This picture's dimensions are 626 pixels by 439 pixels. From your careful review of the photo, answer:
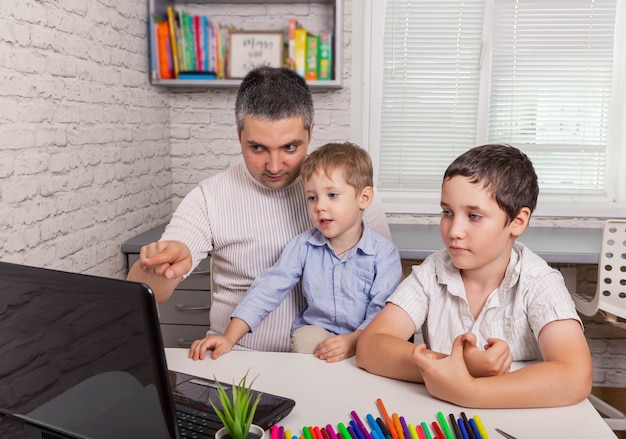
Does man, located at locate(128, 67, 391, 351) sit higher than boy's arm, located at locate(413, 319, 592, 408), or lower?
higher

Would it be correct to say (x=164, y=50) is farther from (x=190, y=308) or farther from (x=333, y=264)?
(x=333, y=264)

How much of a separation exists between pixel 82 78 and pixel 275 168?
106cm

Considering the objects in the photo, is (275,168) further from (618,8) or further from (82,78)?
(618,8)

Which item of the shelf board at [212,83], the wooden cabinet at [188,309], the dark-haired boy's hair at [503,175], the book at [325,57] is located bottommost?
the wooden cabinet at [188,309]

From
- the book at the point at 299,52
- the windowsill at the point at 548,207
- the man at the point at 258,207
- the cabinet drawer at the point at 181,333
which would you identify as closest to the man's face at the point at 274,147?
the man at the point at 258,207

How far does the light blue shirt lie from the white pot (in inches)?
25.8

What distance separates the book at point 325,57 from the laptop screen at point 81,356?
7.77ft

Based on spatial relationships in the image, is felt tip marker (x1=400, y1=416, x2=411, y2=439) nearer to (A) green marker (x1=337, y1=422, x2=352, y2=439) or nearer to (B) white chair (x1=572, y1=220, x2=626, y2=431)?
(A) green marker (x1=337, y1=422, x2=352, y2=439)

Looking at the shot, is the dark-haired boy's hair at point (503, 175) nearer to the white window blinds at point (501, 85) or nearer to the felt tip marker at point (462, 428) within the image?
the felt tip marker at point (462, 428)

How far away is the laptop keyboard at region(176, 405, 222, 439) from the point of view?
0.93m

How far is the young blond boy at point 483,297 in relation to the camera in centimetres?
112

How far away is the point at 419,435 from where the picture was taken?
92cm

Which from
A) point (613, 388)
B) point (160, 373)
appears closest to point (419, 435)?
point (160, 373)

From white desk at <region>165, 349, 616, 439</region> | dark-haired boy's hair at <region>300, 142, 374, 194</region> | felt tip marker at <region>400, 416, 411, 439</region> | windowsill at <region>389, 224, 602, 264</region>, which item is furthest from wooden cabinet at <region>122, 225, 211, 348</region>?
felt tip marker at <region>400, 416, 411, 439</region>
